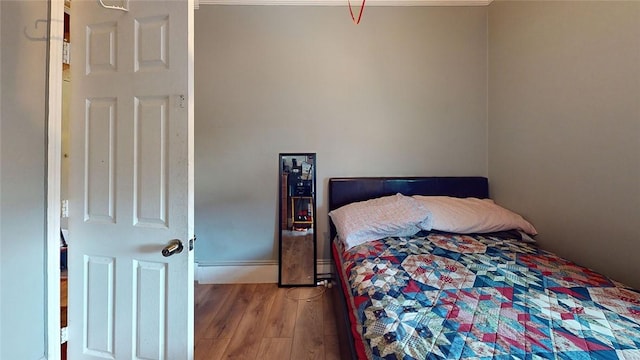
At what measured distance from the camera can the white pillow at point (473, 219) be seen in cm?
226

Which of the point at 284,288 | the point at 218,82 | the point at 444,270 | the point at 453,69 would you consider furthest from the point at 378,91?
the point at 284,288

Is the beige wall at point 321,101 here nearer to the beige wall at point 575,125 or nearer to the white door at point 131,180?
the beige wall at point 575,125

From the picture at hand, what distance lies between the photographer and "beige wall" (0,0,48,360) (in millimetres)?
1145

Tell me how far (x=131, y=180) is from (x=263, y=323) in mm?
1424

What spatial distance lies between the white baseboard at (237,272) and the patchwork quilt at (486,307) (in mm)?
1257

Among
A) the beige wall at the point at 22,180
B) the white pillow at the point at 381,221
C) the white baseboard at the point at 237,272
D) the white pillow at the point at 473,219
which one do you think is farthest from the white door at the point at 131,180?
the white pillow at the point at 473,219

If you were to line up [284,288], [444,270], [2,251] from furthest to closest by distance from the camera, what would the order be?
1. [284,288]
2. [444,270]
3. [2,251]

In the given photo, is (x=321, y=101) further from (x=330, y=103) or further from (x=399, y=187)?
(x=399, y=187)

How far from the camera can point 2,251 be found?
44.8 inches

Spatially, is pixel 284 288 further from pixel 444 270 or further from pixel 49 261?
pixel 49 261

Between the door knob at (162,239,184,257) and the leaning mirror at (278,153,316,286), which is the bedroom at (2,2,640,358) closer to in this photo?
the leaning mirror at (278,153,316,286)

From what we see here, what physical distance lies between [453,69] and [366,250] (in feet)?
6.95

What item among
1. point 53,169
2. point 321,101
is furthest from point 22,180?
point 321,101

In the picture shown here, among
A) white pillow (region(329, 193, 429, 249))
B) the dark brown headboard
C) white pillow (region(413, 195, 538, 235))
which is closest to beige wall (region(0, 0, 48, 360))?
white pillow (region(329, 193, 429, 249))
